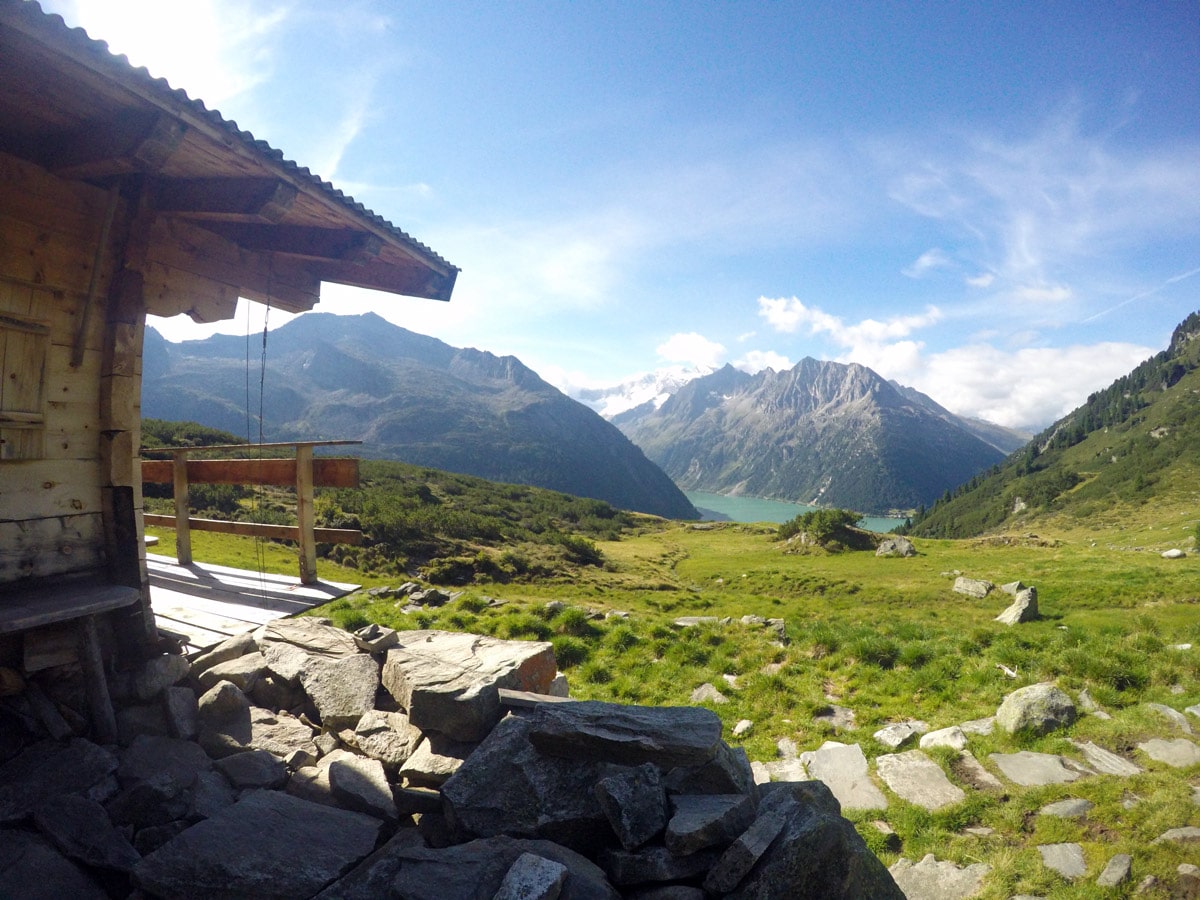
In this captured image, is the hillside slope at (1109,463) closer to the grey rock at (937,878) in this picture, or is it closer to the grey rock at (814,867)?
the grey rock at (937,878)

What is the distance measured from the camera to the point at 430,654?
623 centimetres

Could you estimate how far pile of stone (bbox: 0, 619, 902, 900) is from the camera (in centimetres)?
333

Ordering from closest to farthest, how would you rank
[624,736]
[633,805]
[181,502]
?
[633,805] < [624,736] < [181,502]

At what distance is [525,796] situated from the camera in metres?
4.04

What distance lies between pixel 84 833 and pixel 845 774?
706 cm

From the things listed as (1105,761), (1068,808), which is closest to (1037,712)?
(1105,761)

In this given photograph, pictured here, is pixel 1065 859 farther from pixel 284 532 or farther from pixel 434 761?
pixel 284 532

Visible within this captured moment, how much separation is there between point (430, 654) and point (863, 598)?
26023 mm

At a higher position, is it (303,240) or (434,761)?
(303,240)

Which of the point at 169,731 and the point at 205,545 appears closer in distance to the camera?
the point at 169,731

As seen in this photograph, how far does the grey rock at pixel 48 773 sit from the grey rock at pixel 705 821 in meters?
4.15

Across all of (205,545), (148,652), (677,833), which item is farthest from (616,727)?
(205,545)

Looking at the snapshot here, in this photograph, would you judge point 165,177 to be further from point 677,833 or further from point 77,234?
point 677,833

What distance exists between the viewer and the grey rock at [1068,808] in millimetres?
5512
